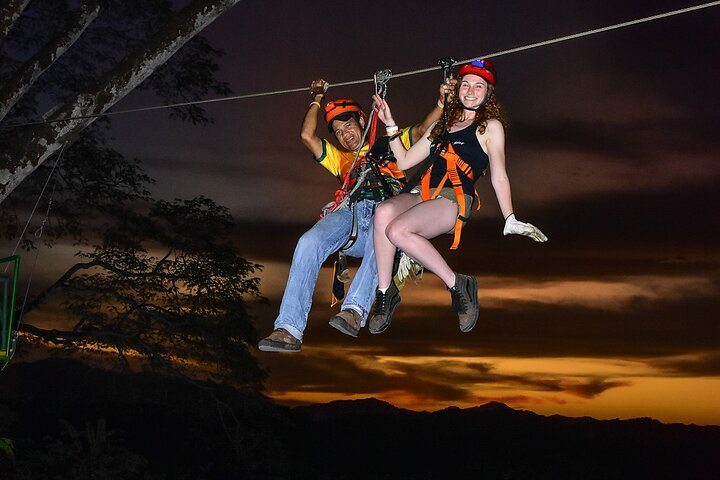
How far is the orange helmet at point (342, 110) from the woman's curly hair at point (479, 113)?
0.82 m

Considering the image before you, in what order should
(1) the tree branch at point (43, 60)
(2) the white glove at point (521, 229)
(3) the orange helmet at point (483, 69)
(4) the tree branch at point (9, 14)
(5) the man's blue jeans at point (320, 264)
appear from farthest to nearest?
(1) the tree branch at point (43, 60) → (4) the tree branch at point (9, 14) → (5) the man's blue jeans at point (320, 264) → (3) the orange helmet at point (483, 69) → (2) the white glove at point (521, 229)

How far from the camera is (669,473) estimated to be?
120938mm

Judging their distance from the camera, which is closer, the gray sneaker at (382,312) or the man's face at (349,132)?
the gray sneaker at (382,312)

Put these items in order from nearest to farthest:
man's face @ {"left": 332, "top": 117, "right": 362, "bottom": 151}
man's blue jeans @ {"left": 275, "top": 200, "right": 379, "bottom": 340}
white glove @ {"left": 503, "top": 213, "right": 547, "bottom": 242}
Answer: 1. white glove @ {"left": 503, "top": 213, "right": 547, "bottom": 242}
2. man's blue jeans @ {"left": 275, "top": 200, "right": 379, "bottom": 340}
3. man's face @ {"left": 332, "top": 117, "right": 362, "bottom": 151}

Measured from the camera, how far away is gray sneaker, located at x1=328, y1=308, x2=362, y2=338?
6.46m

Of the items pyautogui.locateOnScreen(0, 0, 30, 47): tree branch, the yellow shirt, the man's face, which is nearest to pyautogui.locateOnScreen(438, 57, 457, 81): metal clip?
the man's face

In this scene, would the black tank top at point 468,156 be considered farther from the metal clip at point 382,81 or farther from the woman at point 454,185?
the metal clip at point 382,81

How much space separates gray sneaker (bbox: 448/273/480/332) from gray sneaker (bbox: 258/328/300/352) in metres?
0.98

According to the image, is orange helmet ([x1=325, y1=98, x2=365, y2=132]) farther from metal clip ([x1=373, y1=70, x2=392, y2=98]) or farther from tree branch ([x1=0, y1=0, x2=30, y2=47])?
tree branch ([x1=0, y1=0, x2=30, y2=47])

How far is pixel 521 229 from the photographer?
5801 millimetres

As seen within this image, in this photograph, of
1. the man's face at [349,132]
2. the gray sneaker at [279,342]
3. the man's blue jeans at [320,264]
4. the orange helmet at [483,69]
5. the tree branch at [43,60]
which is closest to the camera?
the orange helmet at [483,69]

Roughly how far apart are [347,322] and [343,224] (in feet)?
2.07

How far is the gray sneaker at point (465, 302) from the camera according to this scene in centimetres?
630

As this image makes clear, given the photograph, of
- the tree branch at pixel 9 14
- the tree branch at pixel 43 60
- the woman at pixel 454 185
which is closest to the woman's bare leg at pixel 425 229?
the woman at pixel 454 185
